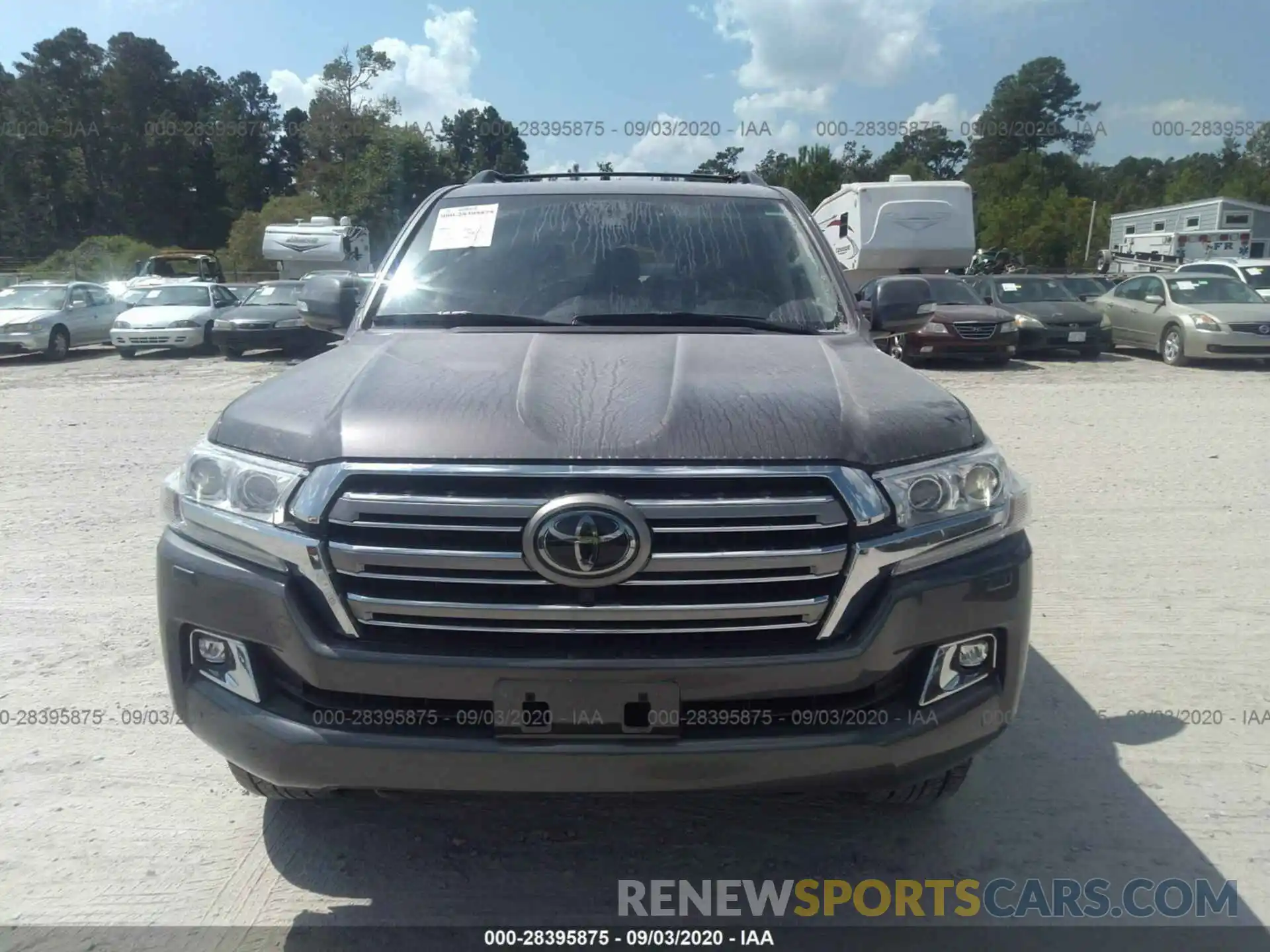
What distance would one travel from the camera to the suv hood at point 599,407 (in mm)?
2354

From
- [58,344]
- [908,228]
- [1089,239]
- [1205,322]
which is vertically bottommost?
[58,344]

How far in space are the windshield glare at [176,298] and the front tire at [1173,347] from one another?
18.0 meters

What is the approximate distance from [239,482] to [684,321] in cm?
160

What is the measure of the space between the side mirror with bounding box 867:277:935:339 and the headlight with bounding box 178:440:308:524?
2409 mm

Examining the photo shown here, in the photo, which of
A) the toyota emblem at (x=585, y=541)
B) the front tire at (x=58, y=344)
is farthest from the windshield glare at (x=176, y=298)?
the toyota emblem at (x=585, y=541)

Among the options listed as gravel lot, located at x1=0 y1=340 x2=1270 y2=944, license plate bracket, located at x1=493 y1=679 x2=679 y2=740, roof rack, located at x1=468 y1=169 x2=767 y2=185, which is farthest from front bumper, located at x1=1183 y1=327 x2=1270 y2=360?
license plate bracket, located at x1=493 y1=679 x2=679 y2=740

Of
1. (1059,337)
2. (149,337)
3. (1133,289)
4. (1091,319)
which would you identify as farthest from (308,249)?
(1133,289)

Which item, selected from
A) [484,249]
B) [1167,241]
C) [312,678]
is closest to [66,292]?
[484,249]

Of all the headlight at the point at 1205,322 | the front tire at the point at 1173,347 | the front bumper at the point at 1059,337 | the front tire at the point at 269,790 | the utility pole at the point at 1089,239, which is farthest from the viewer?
the utility pole at the point at 1089,239

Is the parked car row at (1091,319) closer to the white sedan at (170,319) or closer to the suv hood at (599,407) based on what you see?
the suv hood at (599,407)

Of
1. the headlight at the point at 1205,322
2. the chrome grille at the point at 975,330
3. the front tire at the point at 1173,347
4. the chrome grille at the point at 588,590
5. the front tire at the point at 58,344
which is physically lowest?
the front tire at the point at 58,344

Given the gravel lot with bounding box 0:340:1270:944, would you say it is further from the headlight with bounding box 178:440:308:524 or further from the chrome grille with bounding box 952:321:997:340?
the chrome grille with bounding box 952:321:997:340

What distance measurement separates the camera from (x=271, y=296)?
65.3 ft

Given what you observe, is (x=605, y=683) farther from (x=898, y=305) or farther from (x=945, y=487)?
(x=898, y=305)
